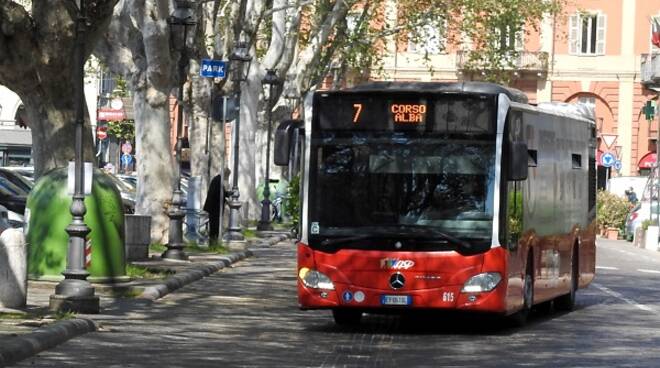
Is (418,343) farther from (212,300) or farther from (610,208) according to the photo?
(610,208)

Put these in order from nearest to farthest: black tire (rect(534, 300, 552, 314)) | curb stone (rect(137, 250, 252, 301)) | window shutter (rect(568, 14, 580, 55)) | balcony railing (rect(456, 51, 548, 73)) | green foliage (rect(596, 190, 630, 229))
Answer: curb stone (rect(137, 250, 252, 301))
black tire (rect(534, 300, 552, 314))
green foliage (rect(596, 190, 630, 229))
balcony railing (rect(456, 51, 548, 73))
window shutter (rect(568, 14, 580, 55))

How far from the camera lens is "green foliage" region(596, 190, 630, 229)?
65.3 meters

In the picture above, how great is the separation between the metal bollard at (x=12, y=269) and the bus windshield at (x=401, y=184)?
302cm

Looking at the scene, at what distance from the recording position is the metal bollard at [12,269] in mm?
18625

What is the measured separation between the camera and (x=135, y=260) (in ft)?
96.6

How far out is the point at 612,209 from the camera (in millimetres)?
65688

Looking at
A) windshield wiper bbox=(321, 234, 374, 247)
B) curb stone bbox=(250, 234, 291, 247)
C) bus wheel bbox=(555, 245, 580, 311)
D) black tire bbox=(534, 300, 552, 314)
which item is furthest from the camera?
curb stone bbox=(250, 234, 291, 247)

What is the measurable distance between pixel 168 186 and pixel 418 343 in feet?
57.4

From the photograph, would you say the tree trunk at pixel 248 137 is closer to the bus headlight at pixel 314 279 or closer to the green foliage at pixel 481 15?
the green foliage at pixel 481 15

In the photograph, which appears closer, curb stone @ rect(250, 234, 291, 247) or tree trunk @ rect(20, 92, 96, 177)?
tree trunk @ rect(20, 92, 96, 177)

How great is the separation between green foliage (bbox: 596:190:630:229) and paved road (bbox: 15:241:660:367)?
3935cm

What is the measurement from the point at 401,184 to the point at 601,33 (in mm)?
65900

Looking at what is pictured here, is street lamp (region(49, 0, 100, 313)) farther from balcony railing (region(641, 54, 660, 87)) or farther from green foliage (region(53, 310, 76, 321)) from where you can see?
balcony railing (region(641, 54, 660, 87))

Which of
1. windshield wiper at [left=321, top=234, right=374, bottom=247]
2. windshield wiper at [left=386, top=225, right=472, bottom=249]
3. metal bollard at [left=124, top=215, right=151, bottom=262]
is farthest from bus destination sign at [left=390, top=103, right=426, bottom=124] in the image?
metal bollard at [left=124, top=215, right=151, bottom=262]
